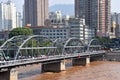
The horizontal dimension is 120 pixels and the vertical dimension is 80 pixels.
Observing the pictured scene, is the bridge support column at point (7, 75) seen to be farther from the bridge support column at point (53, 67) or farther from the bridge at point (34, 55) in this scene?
the bridge support column at point (53, 67)

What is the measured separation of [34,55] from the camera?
3455 inches

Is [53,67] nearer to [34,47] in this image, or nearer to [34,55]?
[34,47]

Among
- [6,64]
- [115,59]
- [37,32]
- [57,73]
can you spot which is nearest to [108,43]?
[37,32]

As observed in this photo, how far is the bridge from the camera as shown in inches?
2240

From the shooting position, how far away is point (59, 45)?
96.2 meters

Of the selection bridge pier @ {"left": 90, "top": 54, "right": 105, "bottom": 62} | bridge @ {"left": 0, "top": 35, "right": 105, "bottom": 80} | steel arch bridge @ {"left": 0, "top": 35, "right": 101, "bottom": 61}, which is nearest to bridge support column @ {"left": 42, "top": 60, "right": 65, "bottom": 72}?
bridge @ {"left": 0, "top": 35, "right": 105, "bottom": 80}

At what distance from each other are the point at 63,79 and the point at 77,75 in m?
7.99

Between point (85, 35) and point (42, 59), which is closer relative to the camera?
point (42, 59)

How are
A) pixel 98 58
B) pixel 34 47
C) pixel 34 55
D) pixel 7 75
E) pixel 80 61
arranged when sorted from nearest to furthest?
pixel 7 75 → pixel 34 47 → pixel 34 55 → pixel 80 61 → pixel 98 58

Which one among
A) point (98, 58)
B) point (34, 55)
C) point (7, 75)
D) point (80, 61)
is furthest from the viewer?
point (98, 58)

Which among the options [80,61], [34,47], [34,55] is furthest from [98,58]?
[34,47]

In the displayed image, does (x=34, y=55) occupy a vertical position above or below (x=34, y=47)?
below

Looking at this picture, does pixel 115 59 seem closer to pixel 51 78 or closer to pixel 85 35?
pixel 51 78

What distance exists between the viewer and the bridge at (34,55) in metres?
56.9
